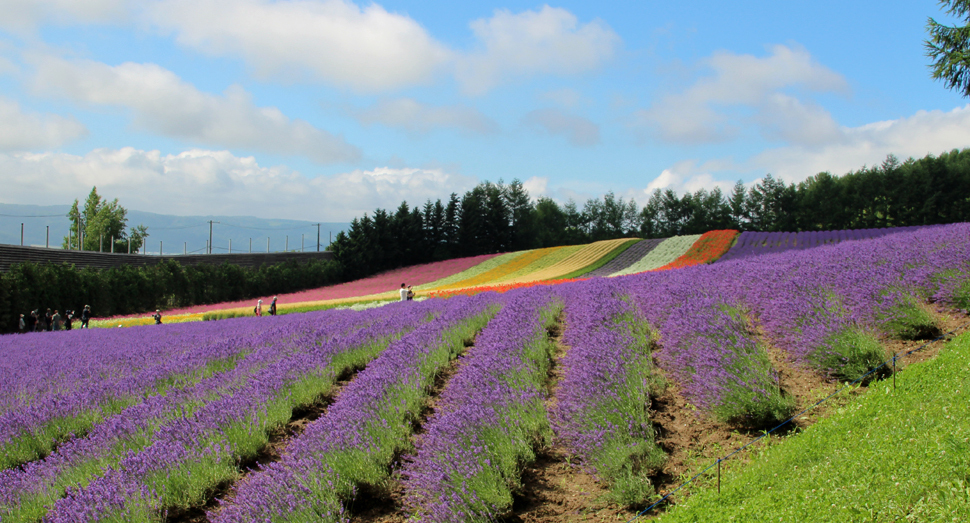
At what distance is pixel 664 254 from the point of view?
104ft

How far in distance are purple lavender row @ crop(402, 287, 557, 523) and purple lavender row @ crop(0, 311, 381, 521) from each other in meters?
2.50

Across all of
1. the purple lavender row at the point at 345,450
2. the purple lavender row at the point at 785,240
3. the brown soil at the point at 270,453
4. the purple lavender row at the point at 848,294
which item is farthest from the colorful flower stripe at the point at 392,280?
the purple lavender row at the point at 848,294

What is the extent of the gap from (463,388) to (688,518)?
7.56ft

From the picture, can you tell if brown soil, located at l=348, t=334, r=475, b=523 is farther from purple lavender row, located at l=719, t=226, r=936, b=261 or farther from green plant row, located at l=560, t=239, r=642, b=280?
purple lavender row, located at l=719, t=226, r=936, b=261

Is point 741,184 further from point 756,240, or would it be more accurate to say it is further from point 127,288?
point 127,288

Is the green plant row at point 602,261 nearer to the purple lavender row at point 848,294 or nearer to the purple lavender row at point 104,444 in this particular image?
the purple lavender row at point 848,294

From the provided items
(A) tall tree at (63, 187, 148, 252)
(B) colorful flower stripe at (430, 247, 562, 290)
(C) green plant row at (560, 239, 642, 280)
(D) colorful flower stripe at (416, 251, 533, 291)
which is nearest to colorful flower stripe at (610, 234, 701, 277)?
(C) green plant row at (560, 239, 642, 280)

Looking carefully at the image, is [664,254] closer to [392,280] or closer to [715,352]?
[392,280]

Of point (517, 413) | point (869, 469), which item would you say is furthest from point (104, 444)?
point (869, 469)

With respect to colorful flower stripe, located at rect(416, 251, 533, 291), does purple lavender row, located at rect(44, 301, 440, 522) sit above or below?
below

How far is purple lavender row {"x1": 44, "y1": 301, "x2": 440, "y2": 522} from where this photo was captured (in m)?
3.53

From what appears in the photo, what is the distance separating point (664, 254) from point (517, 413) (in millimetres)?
29745

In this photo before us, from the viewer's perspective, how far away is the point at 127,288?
29.0 metres

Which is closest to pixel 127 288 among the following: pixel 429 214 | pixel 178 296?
pixel 178 296
